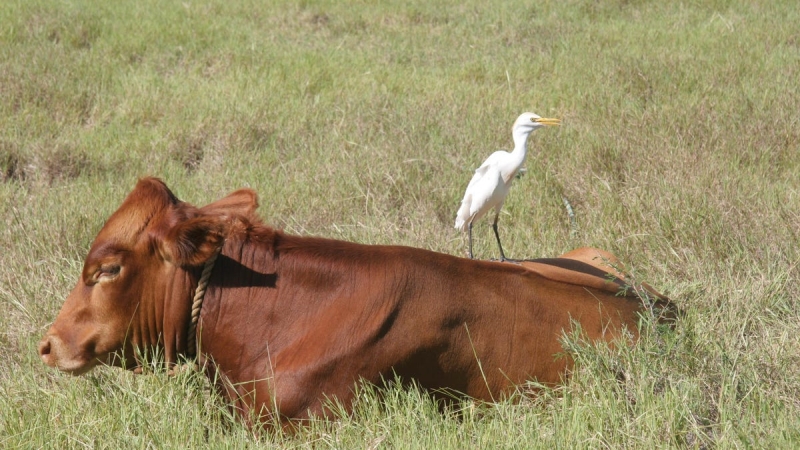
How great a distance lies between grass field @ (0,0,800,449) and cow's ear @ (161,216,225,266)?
0.51 metres

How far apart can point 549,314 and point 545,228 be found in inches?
89.3

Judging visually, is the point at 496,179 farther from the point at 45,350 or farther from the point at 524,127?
the point at 45,350

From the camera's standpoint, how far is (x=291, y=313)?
3471mm

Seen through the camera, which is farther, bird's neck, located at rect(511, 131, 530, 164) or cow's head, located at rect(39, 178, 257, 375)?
bird's neck, located at rect(511, 131, 530, 164)

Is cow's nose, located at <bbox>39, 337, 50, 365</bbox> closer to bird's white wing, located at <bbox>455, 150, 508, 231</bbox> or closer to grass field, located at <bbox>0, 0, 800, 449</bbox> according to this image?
grass field, located at <bbox>0, 0, 800, 449</bbox>

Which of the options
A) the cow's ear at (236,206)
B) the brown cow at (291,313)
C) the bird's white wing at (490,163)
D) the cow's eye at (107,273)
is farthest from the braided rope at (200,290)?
the bird's white wing at (490,163)

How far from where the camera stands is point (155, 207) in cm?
347

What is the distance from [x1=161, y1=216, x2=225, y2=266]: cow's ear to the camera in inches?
131

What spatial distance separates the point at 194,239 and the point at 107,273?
1.19 feet

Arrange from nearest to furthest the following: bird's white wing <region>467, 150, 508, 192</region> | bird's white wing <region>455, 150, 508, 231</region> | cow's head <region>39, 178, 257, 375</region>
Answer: cow's head <region>39, 178, 257, 375</region> → bird's white wing <region>455, 150, 508, 231</region> → bird's white wing <region>467, 150, 508, 192</region>

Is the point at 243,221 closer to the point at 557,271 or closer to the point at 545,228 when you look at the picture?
the point at 557,271

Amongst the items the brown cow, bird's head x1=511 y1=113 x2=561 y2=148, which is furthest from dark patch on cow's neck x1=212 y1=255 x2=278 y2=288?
bird's head x1=511 y1=113 x2=561 y2=148

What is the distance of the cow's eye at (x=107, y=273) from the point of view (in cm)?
344

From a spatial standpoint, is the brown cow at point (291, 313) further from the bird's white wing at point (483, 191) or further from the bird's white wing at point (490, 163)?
the bird's white wing at point (490, 163)
